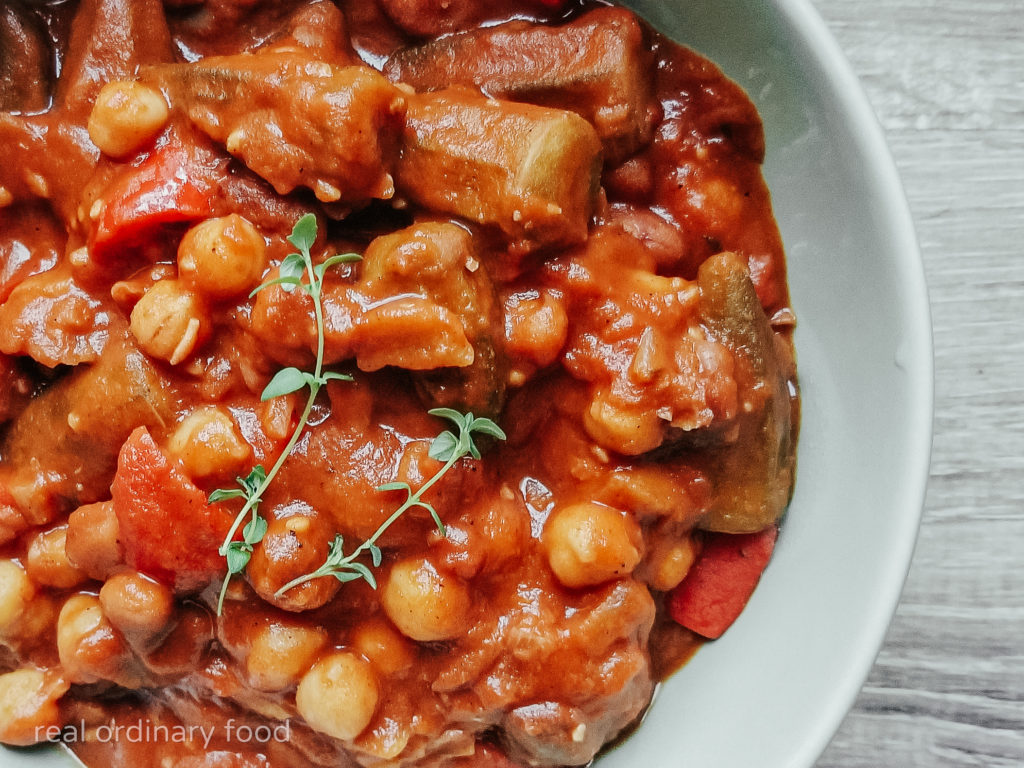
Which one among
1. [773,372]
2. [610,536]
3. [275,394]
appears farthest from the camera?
[773,372]

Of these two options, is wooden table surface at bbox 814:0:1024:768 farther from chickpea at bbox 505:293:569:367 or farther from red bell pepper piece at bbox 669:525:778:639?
chickpea at bbox 505:293:569:367

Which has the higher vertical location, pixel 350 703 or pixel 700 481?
pixel 700 481

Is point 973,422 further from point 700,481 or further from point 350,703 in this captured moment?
point 350,703

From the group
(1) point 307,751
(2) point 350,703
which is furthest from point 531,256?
(1) point 307,751

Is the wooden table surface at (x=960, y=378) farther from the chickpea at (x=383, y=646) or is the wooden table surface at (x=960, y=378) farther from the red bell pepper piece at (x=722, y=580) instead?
the chickpea at (x=383, y=646)

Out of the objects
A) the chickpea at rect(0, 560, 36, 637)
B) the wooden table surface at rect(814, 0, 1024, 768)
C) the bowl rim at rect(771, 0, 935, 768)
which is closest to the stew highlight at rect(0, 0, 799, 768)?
the chickpea at rect(0, 560, 36, 637)
